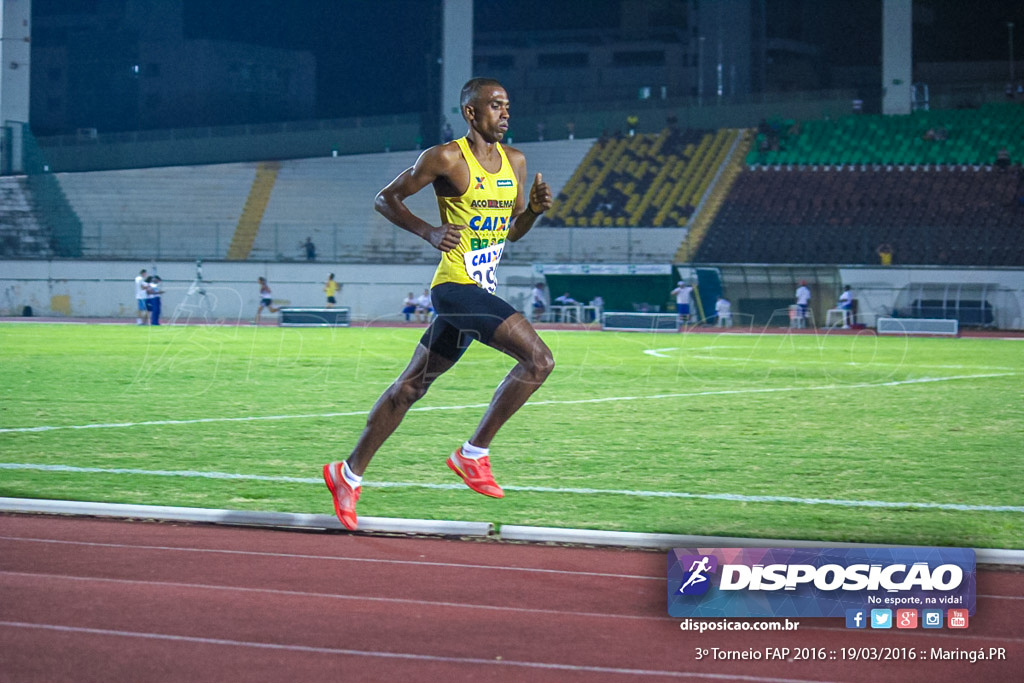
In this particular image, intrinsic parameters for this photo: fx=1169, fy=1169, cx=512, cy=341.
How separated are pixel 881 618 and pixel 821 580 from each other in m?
0.23

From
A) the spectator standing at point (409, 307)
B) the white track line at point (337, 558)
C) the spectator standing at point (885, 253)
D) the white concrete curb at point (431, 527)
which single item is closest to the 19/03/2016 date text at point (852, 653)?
the white track line at point (337, 558)

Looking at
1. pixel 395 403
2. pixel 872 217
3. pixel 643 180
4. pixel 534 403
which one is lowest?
pixel 534 403

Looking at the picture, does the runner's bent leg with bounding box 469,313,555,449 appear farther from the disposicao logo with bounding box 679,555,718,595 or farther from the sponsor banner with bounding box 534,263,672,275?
the sponsor banner with bounding box 534,263,672,275

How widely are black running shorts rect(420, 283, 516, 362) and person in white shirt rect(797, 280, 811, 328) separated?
32654 millimetres

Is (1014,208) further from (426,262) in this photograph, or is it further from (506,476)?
(506,476)

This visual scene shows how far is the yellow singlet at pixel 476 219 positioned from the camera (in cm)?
626

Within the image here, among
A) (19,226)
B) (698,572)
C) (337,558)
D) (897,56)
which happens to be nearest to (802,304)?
(897,56)

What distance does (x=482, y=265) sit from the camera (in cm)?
632

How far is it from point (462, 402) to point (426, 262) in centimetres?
3026

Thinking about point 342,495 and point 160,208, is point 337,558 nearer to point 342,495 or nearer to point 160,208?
point 342,495

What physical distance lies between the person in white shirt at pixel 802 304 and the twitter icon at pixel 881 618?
34.6 m

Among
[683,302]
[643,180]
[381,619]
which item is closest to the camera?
[381,619]

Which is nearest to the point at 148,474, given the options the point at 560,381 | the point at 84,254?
the point at 560,381

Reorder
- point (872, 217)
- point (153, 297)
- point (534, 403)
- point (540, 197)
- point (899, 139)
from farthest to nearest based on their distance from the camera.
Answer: point (899, 139) → point (872, 217) → point (153, 297) → point (534, 403) → point (540, 197)
